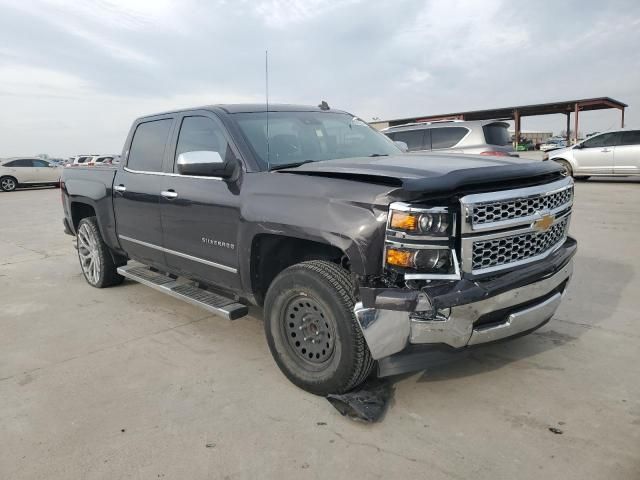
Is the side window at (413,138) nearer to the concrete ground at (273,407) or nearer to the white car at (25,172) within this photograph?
the concrete ground at (273,407)

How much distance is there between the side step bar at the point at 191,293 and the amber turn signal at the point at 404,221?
58.8 inches

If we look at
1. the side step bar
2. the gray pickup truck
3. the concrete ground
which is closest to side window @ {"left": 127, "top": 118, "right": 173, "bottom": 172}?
the gray pickup truck

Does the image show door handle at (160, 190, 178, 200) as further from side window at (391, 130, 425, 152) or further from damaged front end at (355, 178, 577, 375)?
side window at (391, 130, 425, 152)

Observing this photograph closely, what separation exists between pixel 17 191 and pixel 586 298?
83.8 ft

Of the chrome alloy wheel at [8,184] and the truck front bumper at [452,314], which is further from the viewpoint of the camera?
the chrome alloy wheel at [8,184]

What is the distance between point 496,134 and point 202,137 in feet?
24.8

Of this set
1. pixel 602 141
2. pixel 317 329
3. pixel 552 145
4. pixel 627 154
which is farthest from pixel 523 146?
pixel 317 329

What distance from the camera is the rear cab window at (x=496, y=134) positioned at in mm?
9531

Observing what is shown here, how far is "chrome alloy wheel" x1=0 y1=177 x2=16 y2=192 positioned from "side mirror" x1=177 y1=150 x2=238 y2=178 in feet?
78.2

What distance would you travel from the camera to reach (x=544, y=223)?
2725 millimetres

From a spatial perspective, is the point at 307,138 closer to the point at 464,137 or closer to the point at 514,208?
the point at 514,208

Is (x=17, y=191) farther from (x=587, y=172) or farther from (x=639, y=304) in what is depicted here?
(x=639, y=304)

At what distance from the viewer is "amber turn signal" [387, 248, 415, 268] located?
238 centimetres

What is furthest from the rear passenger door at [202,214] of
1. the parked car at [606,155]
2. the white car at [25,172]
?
the white car at [25,172]
